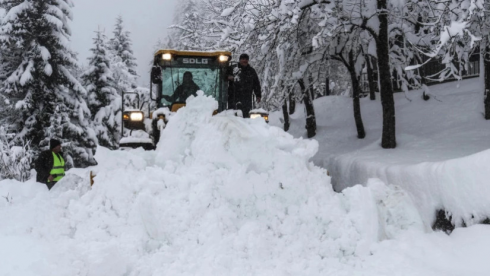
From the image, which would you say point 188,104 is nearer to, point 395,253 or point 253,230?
point 253,230

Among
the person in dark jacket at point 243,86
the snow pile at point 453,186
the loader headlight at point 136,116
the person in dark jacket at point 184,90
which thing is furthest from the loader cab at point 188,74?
the snow pile at point 453,186

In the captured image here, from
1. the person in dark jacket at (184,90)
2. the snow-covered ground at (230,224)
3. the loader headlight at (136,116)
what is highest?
the person in dark jacket at (184,90)

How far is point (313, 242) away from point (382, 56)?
20.6 feet

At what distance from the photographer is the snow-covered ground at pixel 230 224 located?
357 centimetres

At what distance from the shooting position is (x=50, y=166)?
7836 mm

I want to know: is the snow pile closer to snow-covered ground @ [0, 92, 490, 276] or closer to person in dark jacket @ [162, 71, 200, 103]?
snow-covered ground @ [0, 92, 490, 276]

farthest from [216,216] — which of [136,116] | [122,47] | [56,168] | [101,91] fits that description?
[122,47]

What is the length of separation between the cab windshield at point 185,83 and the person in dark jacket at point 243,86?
1.02ft

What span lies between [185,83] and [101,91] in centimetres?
1641

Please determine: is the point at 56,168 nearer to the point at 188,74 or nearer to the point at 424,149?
the point at 188,74

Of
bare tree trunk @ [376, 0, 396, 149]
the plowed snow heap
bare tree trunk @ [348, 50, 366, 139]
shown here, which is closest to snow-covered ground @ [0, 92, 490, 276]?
the plowed snow heap

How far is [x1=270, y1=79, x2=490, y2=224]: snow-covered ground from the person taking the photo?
408 centimetres

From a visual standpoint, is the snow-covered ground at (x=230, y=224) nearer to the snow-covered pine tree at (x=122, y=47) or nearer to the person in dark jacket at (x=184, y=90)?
the person in dark jacket at (x=184, y=90)

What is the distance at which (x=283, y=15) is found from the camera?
8422 millimetres
